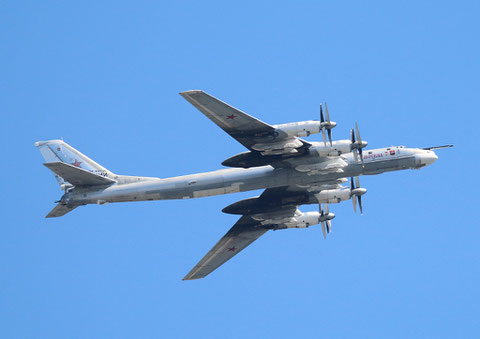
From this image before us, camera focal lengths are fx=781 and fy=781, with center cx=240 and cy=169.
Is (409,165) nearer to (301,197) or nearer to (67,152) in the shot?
(301,197)

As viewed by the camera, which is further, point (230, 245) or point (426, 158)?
Result: point (230, 245)

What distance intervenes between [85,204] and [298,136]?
15089mm

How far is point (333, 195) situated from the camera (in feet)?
179

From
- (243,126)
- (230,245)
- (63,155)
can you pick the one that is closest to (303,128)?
(243,126)

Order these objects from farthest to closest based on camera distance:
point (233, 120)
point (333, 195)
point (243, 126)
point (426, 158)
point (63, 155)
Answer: point (63, 155), point (333, 195), point (426, 158), point (243, 126), point (233, 120)

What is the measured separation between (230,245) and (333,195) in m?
8.67

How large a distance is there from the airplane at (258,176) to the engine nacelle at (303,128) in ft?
0.20

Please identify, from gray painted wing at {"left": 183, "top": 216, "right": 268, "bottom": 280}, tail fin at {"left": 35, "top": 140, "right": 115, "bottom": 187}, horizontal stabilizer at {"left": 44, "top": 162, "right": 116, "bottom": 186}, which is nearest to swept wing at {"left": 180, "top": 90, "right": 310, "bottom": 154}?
horizontal stabilizer at {"left": 44, "top": 162, "right": 116, "bottom": 186}

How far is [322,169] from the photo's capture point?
50.2 m

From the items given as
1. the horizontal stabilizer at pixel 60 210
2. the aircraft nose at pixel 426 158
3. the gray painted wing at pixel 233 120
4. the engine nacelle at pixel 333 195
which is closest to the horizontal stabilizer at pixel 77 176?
the horizontal stabilizer at pixel 60 210

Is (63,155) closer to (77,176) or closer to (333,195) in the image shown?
(77,176)

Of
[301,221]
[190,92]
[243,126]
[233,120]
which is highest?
[190,92]

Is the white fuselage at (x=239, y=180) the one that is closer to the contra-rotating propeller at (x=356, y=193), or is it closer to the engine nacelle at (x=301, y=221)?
the contra-rotating propeller at (x=356, y=193)

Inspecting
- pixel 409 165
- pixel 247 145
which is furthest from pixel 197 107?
pixel 409 165
